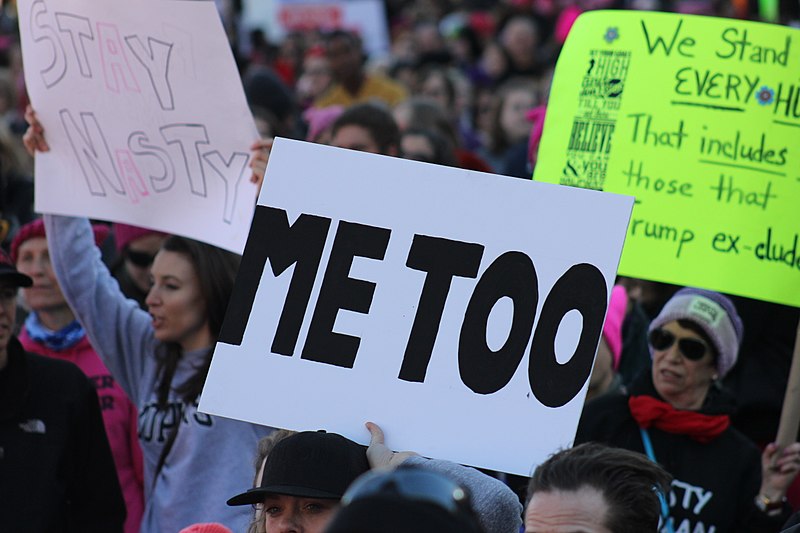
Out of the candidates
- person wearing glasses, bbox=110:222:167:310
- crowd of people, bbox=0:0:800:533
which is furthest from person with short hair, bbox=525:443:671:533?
person wearing glasses, bbox=110:222:167:310

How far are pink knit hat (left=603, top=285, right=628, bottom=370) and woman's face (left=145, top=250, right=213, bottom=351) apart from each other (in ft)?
4.71

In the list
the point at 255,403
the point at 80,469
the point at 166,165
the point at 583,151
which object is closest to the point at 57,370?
the point at 80,469

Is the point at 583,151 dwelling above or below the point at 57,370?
above

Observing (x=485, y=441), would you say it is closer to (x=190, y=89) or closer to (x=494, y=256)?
(x=494, y=256)

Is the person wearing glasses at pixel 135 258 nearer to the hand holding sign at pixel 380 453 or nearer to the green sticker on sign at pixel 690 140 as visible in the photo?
the green sticker on sign at pixel 690 140

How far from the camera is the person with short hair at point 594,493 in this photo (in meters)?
2.71

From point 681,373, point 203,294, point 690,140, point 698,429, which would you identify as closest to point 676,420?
point 698,429

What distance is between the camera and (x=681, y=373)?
14.8 feet

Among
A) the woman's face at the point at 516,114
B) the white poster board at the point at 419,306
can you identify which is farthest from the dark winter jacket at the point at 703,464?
the woman's face at the point at 516,114

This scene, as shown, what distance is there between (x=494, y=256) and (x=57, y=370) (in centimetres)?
162

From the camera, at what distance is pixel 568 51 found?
4453 millimetres

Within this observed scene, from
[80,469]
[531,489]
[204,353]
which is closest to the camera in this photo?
[531,489]

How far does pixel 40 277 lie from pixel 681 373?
2303 mm

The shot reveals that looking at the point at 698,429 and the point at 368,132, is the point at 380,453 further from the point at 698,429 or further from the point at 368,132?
the point at 368,132
